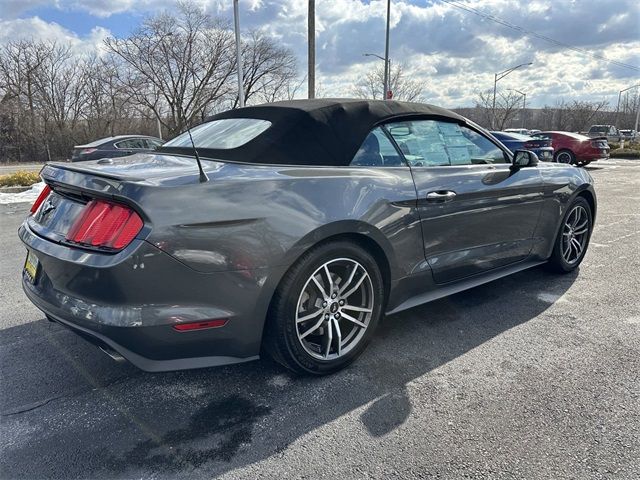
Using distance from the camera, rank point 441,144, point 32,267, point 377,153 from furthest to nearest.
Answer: point 441,144
point 377,153
point 32,267

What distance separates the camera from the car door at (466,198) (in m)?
2.96

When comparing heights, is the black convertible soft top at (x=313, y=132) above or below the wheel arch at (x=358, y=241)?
above

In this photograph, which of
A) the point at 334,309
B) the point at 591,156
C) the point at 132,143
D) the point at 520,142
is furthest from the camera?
the point at 591,156

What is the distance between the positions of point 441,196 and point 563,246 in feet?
6.53

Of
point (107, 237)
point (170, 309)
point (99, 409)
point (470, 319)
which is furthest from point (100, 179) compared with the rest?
point (470, 319)

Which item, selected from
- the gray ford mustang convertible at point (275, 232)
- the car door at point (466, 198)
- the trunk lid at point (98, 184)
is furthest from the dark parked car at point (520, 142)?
the trunk lid at point (98, 184)

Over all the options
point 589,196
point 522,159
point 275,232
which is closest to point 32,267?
point 275,232

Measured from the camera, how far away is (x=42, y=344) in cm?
297

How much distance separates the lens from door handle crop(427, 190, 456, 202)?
2.89 metres

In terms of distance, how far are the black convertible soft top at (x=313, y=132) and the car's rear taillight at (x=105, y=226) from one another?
76 centimetres

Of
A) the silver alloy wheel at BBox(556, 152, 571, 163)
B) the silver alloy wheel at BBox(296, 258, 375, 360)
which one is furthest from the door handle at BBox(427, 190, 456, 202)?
the silver alloy wheel at BBox(556, 152, 571, 163)

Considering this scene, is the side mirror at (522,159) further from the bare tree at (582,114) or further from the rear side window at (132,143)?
the bare tree at (582,114)

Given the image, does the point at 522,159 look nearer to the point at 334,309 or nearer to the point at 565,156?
the point at 334,309

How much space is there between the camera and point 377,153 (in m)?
2.84
